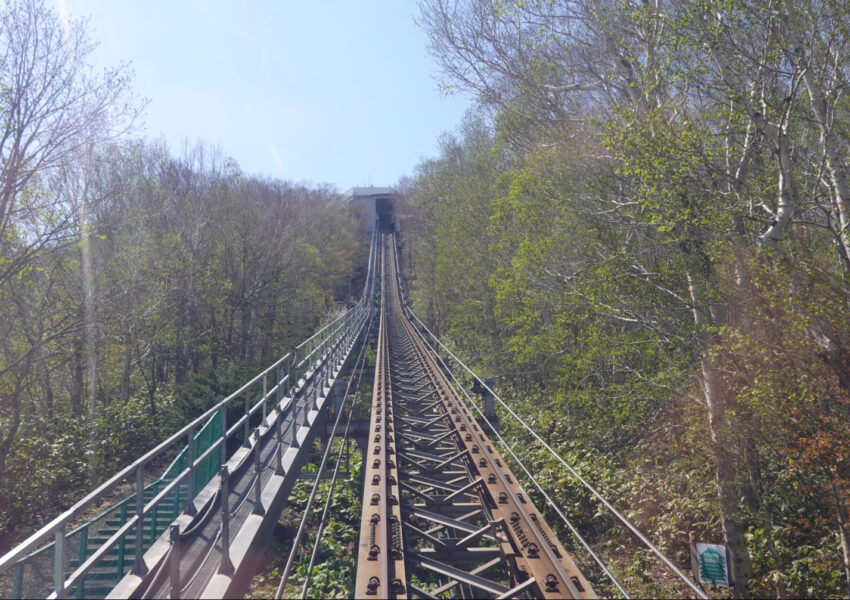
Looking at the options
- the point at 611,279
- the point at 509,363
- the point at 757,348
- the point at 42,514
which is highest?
the point at 611,279

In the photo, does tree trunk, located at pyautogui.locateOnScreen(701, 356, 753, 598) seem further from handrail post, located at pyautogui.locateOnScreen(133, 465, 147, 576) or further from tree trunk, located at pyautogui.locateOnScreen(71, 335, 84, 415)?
tree trunk, located at pyautogui.locateOnScreen(71, 335, 84, 415)

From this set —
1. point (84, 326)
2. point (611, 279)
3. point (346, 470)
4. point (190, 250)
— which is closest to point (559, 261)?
point (611, 279)

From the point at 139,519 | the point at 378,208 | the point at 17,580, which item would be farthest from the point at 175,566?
the point at 378,208

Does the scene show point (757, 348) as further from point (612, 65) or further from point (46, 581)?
Result: point (46, 581)

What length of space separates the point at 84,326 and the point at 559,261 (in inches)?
375

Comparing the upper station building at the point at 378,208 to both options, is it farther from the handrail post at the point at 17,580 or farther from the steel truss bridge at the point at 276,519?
the handrail post at the point at 17,580

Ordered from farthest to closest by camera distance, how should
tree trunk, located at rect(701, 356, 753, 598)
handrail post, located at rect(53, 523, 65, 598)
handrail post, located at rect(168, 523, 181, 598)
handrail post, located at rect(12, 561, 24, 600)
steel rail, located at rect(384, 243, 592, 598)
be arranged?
tree trunk, located at rect(701, 356, 753, 598), steel rail, located at rect(384, 243, 592, 598), handrail post, located at rect(168, 523, 181, 598), handrail post, located at rect(12, 561, 24, 600), handrail post, located at rect(53, 523, 65, 598)

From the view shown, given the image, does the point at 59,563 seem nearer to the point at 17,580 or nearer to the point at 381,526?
the point at 17,580

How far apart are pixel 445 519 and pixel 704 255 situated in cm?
478

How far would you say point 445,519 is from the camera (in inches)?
248

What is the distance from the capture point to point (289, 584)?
7191mm

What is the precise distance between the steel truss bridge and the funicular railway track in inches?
0.8

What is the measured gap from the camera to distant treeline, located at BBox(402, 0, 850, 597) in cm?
579

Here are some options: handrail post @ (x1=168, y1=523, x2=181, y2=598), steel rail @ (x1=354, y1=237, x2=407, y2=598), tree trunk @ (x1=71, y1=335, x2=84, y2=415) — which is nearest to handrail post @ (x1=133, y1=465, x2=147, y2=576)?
handrail post @ (x1=168, y1=523, x2=181, y2=598)
